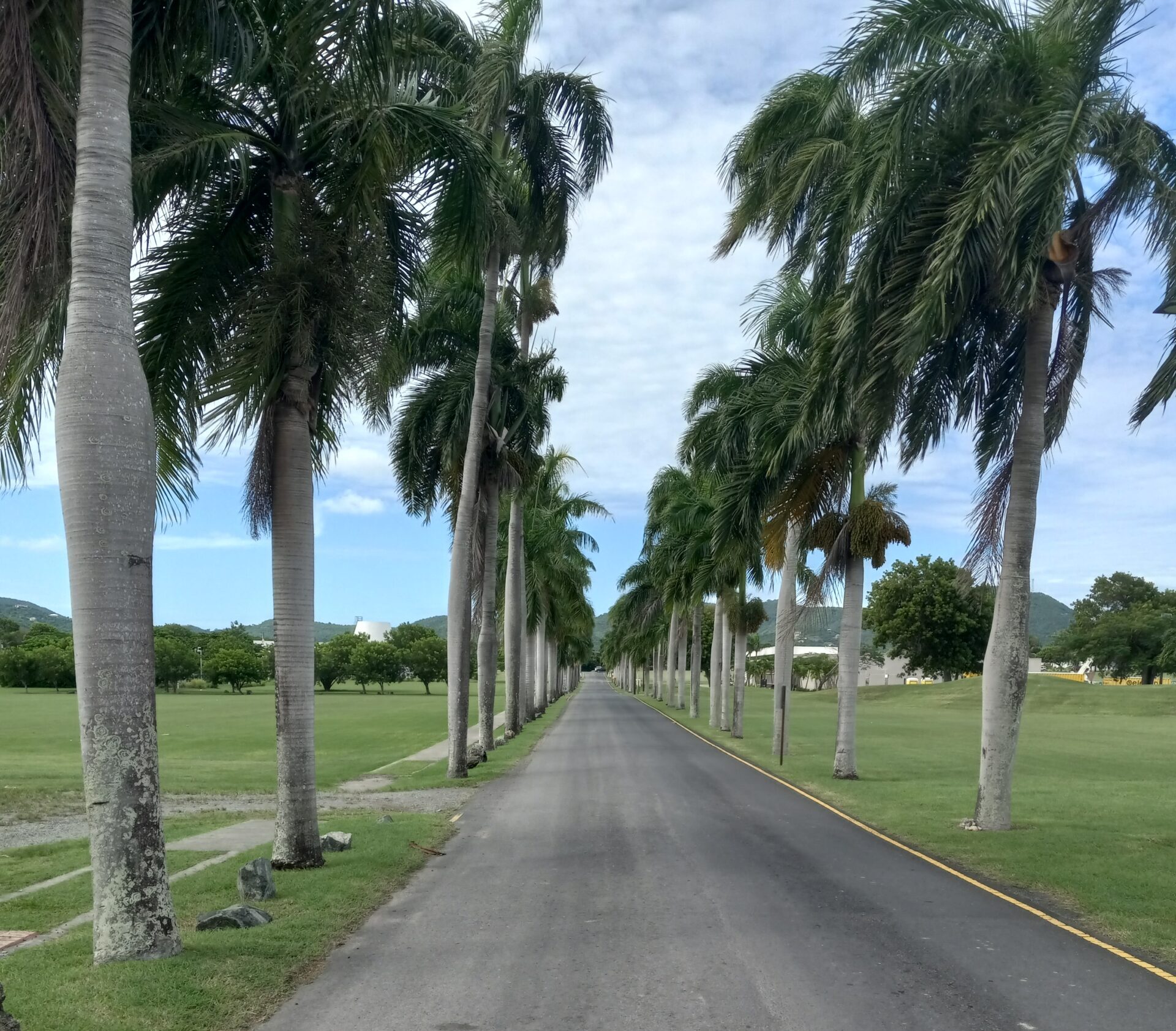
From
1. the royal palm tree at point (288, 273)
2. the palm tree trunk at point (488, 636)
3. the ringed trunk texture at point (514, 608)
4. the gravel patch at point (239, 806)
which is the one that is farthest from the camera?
the ringed trunk texture at point (514, 608)

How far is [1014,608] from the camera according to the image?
549 inches

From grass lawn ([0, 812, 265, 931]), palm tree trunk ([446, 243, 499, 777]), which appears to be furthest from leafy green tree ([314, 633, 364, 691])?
grass lawn ([0, 812, 265, 931])

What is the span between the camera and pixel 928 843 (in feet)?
42.5

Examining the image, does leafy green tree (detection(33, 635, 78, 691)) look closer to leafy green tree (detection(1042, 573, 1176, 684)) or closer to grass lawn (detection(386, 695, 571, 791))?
grass lawn (detection(386, 695, 571, 791))

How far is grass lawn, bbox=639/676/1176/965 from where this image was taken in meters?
9.77

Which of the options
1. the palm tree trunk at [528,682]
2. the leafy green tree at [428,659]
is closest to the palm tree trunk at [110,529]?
the palm tree trunk at [528,682]

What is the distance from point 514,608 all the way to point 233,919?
2753 cm

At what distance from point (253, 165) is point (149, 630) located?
5.93m

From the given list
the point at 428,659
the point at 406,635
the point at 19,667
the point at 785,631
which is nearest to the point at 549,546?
the point at 785,631

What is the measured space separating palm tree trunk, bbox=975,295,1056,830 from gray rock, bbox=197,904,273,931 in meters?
9.69

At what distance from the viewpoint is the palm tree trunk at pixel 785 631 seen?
25.2 metres

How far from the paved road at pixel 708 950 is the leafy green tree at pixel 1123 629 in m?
84.7

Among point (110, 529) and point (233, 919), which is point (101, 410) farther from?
point (233, 919)

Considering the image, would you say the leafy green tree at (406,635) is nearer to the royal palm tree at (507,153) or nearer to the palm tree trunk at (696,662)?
the palm tree trunk at (696,662)
